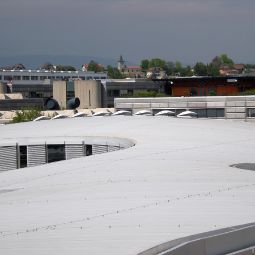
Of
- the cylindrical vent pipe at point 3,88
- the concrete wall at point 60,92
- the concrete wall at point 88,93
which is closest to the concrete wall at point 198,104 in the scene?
the concrete wall at point 88,93

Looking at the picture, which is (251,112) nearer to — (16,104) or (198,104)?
(198,104)

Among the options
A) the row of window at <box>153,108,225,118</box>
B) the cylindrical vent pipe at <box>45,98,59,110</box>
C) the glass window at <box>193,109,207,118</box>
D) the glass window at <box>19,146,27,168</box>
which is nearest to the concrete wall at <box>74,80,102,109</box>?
the cylindrical vent pipe at <box>45,98,59,110</box>

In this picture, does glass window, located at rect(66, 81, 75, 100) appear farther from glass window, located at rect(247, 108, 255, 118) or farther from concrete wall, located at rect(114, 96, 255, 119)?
glass window, located at rect(247, 108, 255, 118)

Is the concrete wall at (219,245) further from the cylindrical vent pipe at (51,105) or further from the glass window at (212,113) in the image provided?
the cylindrical vent pipe at (51,105)

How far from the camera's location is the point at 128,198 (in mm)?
18469

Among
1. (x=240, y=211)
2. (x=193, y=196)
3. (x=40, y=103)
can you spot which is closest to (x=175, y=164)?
(x=193, y=196)

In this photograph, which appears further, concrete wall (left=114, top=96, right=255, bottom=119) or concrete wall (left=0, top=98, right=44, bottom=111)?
concrete wall (left=0, top=98, right=44, bottom=111)

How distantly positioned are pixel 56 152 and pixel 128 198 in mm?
20066

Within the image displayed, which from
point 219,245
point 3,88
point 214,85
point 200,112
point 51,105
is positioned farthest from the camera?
point 3,88

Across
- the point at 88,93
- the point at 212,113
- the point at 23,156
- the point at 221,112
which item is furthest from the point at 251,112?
the point at 88,93

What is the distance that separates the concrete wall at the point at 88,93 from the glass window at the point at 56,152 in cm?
5741

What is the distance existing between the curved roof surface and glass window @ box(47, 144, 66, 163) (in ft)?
20.5

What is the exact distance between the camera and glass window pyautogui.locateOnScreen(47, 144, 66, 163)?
3781 cm

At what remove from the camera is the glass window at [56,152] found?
3781cm
